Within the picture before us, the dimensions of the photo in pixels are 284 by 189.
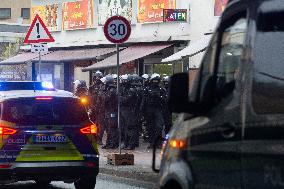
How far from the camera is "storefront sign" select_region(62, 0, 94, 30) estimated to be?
34.1 m

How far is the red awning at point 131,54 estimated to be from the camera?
27.4 m

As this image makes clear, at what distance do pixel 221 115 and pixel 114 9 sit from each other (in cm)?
2671

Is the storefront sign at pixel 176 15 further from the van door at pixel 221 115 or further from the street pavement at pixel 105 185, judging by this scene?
the van door at pixel 221 115

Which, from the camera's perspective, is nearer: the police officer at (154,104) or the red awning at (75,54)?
the police officer at (154,104)

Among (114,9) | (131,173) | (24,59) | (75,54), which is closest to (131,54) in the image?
(114,9)

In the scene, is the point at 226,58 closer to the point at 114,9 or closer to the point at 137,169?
the point at 137,169

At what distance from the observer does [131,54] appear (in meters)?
28.2

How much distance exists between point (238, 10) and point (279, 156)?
116 centimetres

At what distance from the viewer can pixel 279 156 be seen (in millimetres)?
4918

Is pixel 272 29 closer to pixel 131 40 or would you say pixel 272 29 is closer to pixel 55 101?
pixel 55 101

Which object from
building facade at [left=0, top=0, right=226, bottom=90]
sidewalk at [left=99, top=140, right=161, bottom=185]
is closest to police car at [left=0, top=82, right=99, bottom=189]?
sidewalk at [left=99, top=140, right=161, bottom=185]

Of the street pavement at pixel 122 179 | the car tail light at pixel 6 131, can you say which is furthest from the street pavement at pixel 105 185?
the car tail light at pixel 6 131

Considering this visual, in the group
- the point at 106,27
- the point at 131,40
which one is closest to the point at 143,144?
the point at 106,27

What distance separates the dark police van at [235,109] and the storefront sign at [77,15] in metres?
27.9
